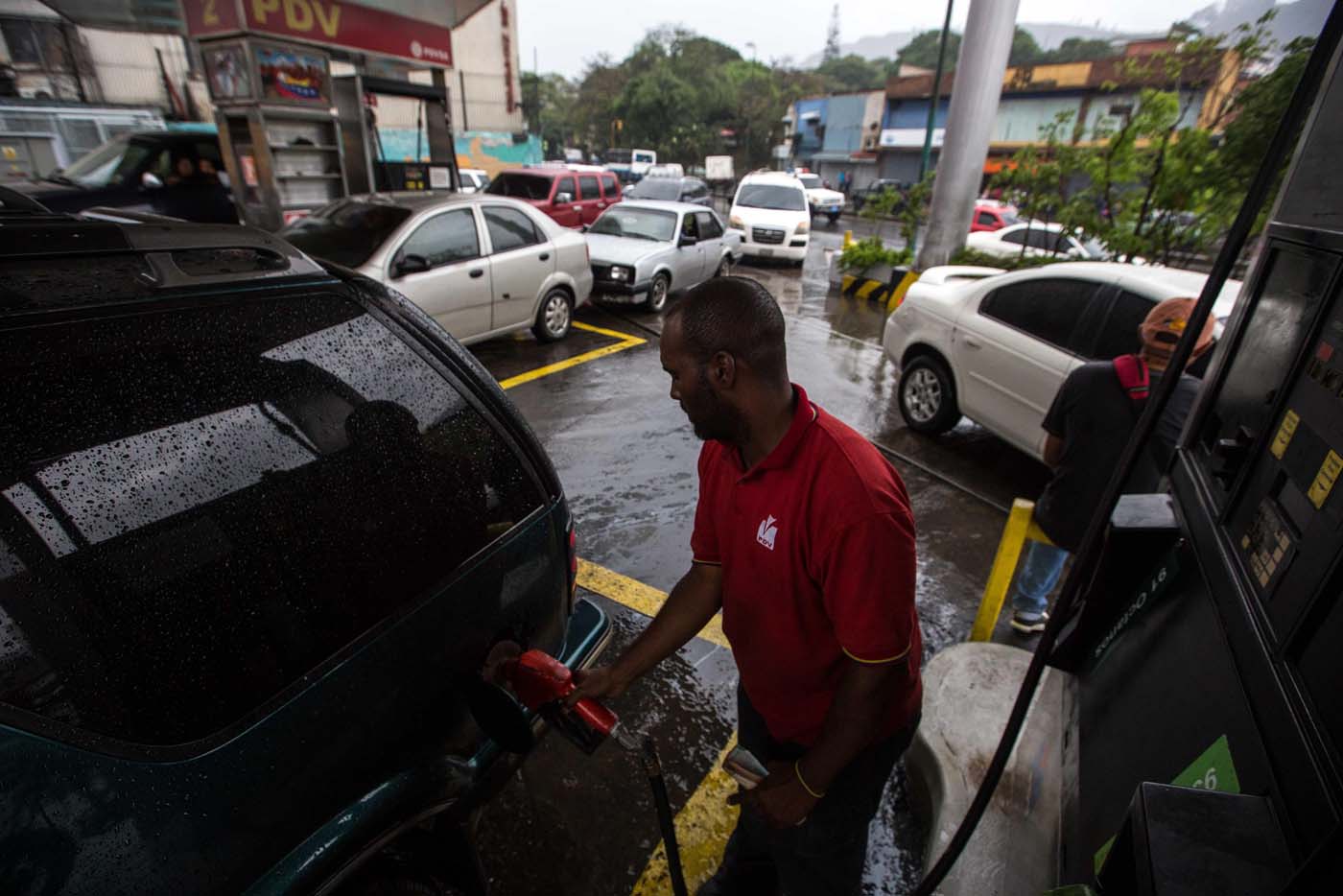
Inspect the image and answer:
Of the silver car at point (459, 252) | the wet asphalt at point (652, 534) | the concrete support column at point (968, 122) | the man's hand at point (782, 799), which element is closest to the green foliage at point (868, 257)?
the concrete support column at point (968, 122)

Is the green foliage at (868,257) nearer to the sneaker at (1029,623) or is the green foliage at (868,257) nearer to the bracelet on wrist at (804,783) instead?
the sneaker at (1029,623)

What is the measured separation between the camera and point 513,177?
41.2ft

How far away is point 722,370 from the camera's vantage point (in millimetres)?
1391

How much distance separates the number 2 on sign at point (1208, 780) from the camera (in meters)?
1.35

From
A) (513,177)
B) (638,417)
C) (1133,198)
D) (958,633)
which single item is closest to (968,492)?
(958,633)

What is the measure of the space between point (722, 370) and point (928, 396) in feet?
15.6

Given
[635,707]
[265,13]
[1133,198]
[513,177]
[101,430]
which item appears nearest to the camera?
[101,430]

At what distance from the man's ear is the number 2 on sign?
1229 mm

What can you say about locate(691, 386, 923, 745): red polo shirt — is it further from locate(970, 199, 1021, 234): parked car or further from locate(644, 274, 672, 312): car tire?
locate(970, 199, 1021, 234): parked car

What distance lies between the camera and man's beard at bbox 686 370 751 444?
143cm

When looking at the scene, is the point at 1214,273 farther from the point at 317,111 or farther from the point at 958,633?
the point at 317,111

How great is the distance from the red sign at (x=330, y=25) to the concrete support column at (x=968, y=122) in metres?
7.39

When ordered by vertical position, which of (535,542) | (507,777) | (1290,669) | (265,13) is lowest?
(507,777)

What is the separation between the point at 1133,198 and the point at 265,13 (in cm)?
976
